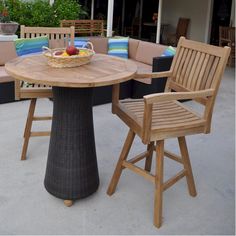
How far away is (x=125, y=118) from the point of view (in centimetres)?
228

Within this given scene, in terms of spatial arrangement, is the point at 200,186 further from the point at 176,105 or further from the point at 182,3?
the point at 182,3

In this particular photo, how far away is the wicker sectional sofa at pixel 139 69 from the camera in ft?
14.0

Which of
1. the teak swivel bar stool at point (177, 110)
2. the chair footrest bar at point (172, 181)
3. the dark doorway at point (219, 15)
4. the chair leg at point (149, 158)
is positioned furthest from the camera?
the dark doorway at point (219, 15)

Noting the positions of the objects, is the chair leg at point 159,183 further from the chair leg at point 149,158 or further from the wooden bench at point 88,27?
the wooden bench at point 88,27

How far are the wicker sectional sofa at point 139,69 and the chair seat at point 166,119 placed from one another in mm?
1867

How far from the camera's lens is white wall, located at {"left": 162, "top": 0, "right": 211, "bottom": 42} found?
10.5 metres

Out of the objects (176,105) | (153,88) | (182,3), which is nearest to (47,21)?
(153,88)

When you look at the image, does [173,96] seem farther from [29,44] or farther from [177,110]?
[29,44]

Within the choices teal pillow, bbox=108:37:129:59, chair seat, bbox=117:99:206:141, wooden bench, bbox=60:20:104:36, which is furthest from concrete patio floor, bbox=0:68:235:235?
wooden bench, bbox=60:20:104:36

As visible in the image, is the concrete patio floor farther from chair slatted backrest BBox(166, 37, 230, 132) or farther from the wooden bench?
the wooden bench

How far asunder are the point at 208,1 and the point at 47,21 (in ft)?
18.5

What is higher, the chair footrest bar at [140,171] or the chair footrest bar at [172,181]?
the chair footrest bar at [140,171]

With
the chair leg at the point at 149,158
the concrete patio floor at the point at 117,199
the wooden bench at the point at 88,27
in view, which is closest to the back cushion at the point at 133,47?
the wooden bench at the point at 88,27

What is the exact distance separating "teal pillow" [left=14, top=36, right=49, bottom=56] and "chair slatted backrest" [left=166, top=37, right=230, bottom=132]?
183cm
